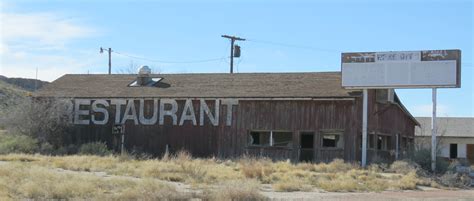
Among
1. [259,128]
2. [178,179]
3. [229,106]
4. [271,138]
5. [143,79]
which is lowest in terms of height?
[178,179]

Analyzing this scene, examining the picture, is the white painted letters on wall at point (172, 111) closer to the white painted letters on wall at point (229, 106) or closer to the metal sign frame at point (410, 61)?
the white painted letters on wall at point (229, 106)

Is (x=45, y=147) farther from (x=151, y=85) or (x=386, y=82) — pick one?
(x=386, y=82)

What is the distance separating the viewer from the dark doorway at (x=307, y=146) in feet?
119

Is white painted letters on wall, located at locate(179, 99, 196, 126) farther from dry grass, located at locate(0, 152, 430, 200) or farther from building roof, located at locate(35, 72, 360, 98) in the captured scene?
dry grass, located at locate(0, 152, 430, 200)

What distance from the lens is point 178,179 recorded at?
23016 mm

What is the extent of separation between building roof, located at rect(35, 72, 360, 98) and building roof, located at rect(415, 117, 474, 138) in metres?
23.2

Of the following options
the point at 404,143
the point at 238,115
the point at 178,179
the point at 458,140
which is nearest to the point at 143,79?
the point at 238,115

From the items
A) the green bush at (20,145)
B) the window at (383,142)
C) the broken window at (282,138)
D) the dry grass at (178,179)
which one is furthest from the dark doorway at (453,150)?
the green bush at (20,145)

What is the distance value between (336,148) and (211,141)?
748cm

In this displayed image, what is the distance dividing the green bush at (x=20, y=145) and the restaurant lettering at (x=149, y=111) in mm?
3160

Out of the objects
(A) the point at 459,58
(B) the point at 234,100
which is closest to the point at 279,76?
(B) the point at 234,100

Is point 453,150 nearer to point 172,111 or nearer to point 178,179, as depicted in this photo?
point 172,111

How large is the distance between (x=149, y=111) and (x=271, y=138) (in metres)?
7.88

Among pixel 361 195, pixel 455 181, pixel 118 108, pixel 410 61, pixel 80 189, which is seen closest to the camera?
pixel 80 189
